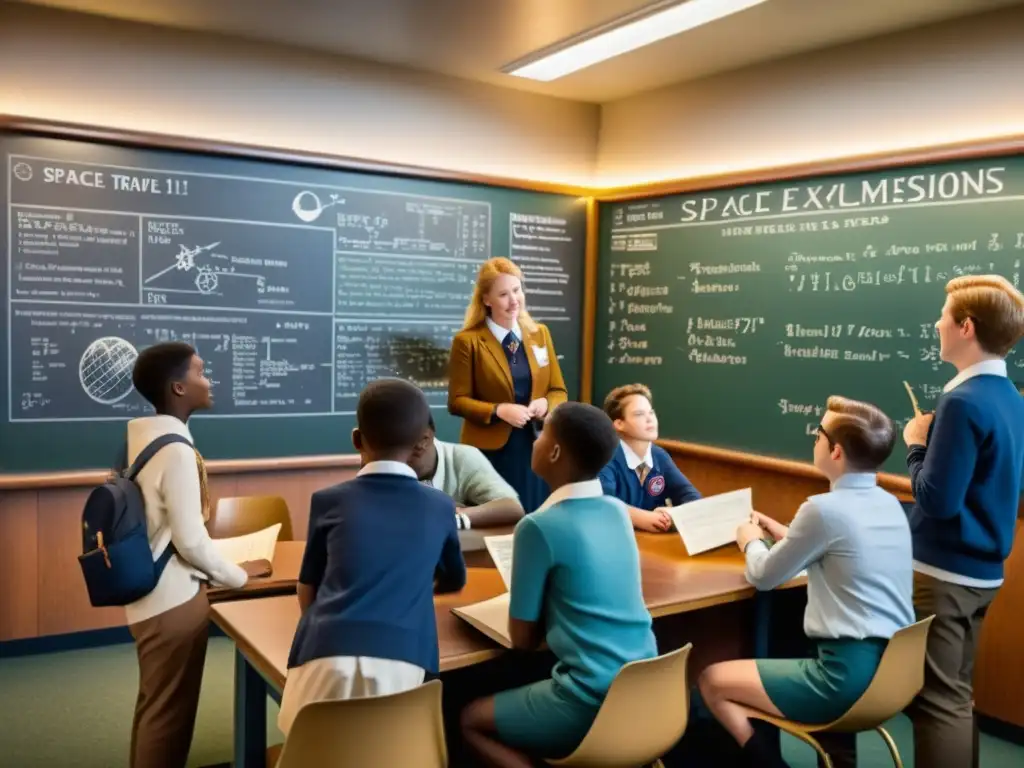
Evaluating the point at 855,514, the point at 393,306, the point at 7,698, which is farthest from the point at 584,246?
the point at 7,698

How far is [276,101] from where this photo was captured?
4289 mm

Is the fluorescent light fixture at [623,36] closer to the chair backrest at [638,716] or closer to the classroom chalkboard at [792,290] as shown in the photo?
the classroom chalkboard at [792,290]

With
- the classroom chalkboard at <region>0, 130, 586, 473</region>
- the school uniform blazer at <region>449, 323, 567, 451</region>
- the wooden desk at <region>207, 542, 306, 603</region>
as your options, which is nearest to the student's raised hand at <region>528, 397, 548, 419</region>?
the school uniform blazer at <region>449, 323, 567, 451</region>

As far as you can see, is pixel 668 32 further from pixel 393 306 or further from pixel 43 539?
pixel 43 539

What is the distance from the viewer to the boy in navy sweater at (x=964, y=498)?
2389mm

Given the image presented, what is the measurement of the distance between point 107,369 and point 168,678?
196 cm

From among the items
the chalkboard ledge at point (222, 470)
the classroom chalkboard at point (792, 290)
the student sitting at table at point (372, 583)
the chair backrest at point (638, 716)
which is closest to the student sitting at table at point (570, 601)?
the chair backrest at point (638, 716)

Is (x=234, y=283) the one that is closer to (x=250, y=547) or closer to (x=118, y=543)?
(x=250, y=547)

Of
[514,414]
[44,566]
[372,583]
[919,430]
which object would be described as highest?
[919,430]

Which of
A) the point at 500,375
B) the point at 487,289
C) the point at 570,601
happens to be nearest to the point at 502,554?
the point at 570,601

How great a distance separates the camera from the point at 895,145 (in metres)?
3.83

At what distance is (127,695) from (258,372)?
1.47 meters

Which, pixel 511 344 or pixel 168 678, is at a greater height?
pixel 511 344

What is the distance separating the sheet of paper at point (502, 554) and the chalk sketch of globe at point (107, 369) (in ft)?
7.14
